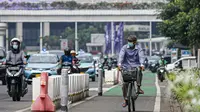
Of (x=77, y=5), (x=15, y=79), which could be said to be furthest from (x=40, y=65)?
(x=77, y=5)

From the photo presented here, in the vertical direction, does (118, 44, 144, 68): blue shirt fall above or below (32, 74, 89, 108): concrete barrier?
above

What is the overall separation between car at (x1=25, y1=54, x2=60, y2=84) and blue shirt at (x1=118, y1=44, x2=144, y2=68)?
17.4m

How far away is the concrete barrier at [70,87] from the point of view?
728 inches

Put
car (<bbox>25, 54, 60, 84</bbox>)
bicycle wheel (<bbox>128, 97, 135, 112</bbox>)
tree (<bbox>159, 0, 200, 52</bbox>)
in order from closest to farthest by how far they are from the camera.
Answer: bicycle wheel (<bbox>128, 97, 135, 112</bbox>) < car (<bbox>25, 54, 60, 84</bbox>) < tree (<bbox>159, 0, 200, 52</bbox>)

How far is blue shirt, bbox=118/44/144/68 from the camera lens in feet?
62.1

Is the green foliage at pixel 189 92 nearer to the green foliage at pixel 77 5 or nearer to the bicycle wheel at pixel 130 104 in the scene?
the bicycle wheel at pixel 130 104

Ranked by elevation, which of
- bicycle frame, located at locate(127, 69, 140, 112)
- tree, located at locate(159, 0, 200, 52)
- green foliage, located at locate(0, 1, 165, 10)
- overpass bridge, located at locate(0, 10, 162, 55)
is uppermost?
green foliage, located at locate(0, 1, 165, 10)

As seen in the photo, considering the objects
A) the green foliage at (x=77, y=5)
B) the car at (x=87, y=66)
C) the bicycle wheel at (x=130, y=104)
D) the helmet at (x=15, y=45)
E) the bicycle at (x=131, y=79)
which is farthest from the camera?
the green foliage at (x=77, y=5)

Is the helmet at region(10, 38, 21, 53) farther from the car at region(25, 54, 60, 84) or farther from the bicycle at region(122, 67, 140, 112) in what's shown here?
the car at region(25, 54, 60, 84)

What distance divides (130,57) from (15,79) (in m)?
4.96

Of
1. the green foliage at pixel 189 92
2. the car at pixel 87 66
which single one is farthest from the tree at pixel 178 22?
the green foliage at pixel 189 92

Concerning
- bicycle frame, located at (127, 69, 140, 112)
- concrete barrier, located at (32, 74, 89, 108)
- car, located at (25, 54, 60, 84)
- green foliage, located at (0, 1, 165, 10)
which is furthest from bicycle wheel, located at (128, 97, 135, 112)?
green foliage, located at (0, 1, 165, 10)

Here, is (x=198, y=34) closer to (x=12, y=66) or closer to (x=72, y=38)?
(x=12, y=66)

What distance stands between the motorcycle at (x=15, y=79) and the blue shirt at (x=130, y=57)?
473 centimetres
